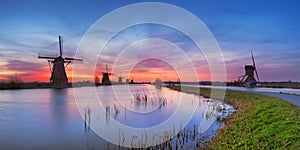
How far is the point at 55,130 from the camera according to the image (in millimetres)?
14086

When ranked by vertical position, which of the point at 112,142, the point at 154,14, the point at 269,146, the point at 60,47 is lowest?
the point at 112,142

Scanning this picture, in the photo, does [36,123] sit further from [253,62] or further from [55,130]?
[253,62]

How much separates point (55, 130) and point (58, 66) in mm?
48839

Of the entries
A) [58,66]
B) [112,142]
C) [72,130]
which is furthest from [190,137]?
[58,66]

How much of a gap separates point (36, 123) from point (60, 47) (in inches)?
1950

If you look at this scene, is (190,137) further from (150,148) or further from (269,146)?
(269,146)

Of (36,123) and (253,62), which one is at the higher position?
(253,62)

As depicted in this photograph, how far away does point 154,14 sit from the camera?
1419cm


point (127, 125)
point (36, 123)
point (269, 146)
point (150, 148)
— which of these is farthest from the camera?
point (36, 123)

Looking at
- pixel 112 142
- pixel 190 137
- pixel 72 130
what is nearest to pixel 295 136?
pixel 190 137

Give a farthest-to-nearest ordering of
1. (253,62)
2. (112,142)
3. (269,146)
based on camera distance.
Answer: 1. (253,62)
2. (112,142)
3. (269,146)

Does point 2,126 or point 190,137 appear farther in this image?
point 2,126

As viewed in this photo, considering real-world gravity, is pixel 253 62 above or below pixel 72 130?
above

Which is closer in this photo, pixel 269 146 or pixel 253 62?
pixel 269 146
